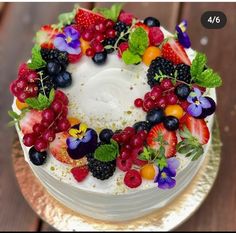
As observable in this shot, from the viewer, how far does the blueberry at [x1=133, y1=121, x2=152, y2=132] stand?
1297 millimetres

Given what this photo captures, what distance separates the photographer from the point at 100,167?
49.8 inches

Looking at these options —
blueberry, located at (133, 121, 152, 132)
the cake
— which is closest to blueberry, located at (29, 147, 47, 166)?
the cake

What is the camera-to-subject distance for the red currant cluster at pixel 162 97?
1312 millimetres

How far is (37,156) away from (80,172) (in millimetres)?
108

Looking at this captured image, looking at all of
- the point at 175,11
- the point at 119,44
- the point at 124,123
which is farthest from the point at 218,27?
the point at 124,123

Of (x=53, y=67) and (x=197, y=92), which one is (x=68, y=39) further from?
(x=197, y=92)

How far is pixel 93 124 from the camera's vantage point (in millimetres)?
1368

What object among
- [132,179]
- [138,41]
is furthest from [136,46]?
[132,179]

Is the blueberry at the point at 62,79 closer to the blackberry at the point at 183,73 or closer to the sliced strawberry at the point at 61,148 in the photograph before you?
the sliced strawberry at the point at 61,148

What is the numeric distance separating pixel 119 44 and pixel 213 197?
20.5 inches

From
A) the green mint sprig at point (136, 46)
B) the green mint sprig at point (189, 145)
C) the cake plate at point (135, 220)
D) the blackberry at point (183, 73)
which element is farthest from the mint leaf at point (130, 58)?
the cake plate at point (135, 220)

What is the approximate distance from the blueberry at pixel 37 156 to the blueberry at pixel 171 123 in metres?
0.29

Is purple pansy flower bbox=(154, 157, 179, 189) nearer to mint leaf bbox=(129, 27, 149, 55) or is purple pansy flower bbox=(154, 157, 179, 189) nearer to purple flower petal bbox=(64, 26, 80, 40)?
mint leaf bbox=(129, 27, 149, 55)

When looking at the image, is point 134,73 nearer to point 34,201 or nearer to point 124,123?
point 124,123
